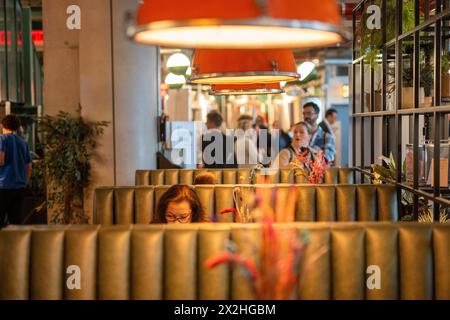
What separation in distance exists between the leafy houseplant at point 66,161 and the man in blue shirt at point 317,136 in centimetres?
273

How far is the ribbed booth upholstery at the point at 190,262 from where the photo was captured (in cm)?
290

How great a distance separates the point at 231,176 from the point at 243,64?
360cm

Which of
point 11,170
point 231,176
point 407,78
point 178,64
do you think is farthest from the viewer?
point 178,64

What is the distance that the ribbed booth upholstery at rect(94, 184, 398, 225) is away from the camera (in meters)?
4.88

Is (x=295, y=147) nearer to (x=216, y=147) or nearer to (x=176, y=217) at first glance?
(x=216, y=147)

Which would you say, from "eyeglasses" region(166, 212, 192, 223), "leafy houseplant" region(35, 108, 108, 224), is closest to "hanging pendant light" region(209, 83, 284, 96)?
"eyeglasses" region(166, 212, 192, 223)

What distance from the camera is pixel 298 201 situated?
4.98 m

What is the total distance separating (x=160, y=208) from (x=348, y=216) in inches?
67.6

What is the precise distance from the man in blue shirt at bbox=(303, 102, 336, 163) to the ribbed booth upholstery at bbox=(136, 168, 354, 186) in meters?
1.53

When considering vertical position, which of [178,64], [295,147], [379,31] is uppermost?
[178,64]

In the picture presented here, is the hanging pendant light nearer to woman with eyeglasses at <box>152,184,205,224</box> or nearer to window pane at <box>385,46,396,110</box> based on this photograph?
window pane at <box>385,46,396,110</box>

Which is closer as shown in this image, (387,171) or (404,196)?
(404,196)

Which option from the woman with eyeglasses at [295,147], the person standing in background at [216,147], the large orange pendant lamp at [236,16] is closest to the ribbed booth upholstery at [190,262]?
the large orange pendant lamp at [236,16]

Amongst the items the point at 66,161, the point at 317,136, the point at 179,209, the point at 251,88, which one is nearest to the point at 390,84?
the point at 251,88
